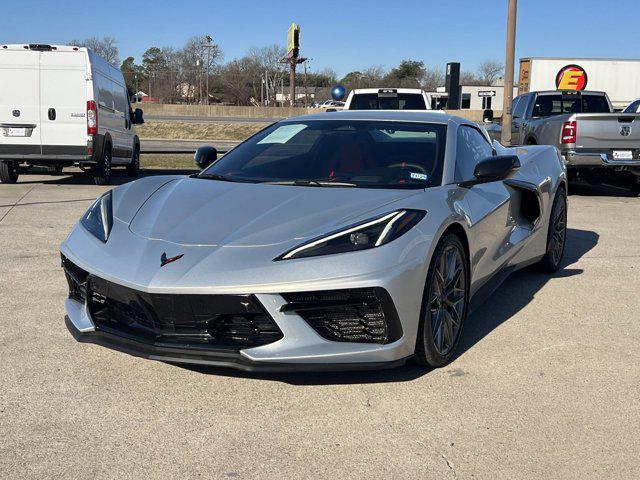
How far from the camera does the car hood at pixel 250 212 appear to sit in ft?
11.8

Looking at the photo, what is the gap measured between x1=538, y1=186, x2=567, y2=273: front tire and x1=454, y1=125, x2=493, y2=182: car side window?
3.51 feet

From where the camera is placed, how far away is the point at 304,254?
134 inches

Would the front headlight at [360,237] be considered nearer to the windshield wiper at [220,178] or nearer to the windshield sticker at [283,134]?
the windshield wiper at [220,178]

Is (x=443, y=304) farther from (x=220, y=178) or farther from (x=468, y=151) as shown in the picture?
(x=220, y=178)

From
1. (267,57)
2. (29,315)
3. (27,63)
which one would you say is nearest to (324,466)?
(29,315)

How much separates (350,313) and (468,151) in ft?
6.47

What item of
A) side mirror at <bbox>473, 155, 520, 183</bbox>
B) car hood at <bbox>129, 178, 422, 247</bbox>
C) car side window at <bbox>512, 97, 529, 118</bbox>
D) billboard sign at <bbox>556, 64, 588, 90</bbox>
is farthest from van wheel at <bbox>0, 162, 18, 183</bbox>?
billboard sign at <bbox>556, 64, 588, 90</bbox>

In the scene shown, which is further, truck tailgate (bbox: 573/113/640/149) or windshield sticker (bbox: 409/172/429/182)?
truck tailgate (bbox: 573/113/640/149)

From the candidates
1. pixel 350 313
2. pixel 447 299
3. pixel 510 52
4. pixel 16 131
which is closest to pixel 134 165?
pixel 16 131

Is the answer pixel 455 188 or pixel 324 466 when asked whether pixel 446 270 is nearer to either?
pixel 455 188

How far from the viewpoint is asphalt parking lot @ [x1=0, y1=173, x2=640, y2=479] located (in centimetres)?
294

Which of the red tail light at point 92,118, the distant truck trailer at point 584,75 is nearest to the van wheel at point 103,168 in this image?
the red tail light at point 92,118

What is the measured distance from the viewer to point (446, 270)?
3.97m

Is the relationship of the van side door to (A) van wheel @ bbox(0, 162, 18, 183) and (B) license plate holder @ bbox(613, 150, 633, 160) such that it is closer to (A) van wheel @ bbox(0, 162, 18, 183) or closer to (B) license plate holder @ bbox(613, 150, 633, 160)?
(A) van wheel @ bbox(0, 162, 18, 183)
